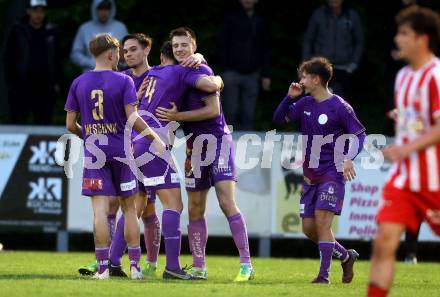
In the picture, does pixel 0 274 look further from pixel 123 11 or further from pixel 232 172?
pixel 123 11

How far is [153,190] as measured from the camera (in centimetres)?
1157

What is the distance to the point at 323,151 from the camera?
11617 millimetres

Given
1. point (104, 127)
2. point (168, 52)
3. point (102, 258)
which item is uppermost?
point (168, 52)

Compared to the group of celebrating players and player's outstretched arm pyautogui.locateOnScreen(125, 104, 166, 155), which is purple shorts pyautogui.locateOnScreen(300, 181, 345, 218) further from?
player's outstretched arm pyautogui.locateOnScreen(125, 104, 166, 155)

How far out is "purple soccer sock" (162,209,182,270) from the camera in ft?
37.5

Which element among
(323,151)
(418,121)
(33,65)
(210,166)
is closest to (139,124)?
(210,166)

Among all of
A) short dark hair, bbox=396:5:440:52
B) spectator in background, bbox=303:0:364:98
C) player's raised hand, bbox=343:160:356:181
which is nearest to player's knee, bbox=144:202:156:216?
player's raised hand, bbox=343:160:356:181

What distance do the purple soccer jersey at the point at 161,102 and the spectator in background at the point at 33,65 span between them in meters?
5.95

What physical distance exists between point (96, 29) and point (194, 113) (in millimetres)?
6326

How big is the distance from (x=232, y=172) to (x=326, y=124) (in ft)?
3.26

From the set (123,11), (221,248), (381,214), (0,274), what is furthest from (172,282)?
(123,11)

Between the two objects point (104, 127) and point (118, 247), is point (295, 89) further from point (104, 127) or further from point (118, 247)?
point (118, 247)

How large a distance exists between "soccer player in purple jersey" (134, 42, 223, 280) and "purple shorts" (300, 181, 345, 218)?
1.21 meters

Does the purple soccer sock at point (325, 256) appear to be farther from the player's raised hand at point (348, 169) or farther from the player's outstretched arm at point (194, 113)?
the player's outstretched arm at point (194, 113)
